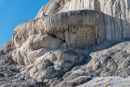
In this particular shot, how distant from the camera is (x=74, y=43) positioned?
18.2 m

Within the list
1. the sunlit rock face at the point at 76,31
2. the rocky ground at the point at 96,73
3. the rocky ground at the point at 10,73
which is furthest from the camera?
the sunlit rock face at the point at 76,31

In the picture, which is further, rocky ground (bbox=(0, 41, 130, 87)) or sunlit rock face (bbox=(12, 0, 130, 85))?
sunlit rock face (bbox=(12, 0, 130, 85))

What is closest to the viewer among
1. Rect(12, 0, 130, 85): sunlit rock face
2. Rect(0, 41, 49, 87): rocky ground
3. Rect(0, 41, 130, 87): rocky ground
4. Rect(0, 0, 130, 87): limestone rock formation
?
Rect(0, 41, 130, 87): rocky ground

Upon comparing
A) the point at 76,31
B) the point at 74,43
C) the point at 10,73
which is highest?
the point at 76,31

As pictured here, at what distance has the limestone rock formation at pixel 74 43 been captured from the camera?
50.3ft

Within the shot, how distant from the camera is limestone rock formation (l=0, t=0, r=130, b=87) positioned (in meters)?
15.3

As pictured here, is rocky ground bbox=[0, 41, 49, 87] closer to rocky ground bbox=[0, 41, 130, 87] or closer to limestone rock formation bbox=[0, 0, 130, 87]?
rocky ground bbox=[0, 41, 130, 87]

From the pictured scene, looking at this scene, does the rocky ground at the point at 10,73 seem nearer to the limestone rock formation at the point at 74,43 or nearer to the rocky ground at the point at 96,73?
the rocky ground at the point at 96,73

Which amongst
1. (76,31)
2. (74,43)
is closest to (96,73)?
(74,43)

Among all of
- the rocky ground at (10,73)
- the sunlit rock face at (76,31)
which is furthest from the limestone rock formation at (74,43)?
the rocky ground at (10,73)

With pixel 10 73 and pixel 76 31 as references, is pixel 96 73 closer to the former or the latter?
pixel 76 31

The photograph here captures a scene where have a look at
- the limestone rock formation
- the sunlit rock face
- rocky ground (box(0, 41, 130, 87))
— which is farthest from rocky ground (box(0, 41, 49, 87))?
the sunlit rock face

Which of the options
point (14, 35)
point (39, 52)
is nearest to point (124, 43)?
point (39, 52)

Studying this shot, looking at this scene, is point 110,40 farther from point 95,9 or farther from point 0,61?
point 0,61
